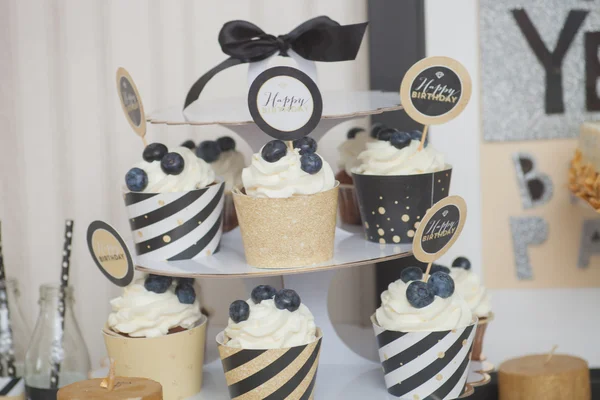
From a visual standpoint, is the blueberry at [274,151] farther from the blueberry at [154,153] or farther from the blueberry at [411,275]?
the blueberry at [411,275]

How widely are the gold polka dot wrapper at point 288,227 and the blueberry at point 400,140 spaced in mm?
195

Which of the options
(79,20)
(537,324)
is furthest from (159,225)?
(537,324)

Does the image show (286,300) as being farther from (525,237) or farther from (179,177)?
(525,237)

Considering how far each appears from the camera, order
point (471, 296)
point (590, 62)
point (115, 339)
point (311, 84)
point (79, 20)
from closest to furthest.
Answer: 1. point (311, 84)
2. point (115, 339)
3. point (471, 296)
4. point (590, 62)
5. point (79, 20)

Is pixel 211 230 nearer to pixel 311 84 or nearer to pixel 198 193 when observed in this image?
pixel 198 193

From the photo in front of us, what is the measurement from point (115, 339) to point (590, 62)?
4.36 ft

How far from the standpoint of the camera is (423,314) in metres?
1.67

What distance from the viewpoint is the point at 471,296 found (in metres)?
1.87

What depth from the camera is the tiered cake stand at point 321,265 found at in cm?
167

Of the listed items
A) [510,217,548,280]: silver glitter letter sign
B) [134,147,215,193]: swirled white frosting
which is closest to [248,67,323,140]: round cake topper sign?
[134,147,215,193]: swirled white frosting

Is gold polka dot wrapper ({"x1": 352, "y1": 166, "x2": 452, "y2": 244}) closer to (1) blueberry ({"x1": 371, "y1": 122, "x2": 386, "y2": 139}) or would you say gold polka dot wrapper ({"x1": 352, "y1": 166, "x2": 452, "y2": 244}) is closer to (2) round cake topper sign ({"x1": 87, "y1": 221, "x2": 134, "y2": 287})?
(1) blueberry ({"x1": 371, "y1": 122, "x2": 386, "y2": 139})

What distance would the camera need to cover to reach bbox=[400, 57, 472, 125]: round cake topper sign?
1.68 meters

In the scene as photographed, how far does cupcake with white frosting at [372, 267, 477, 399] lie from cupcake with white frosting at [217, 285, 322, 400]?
0.16 meters

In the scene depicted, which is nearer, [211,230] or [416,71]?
[416,71]
